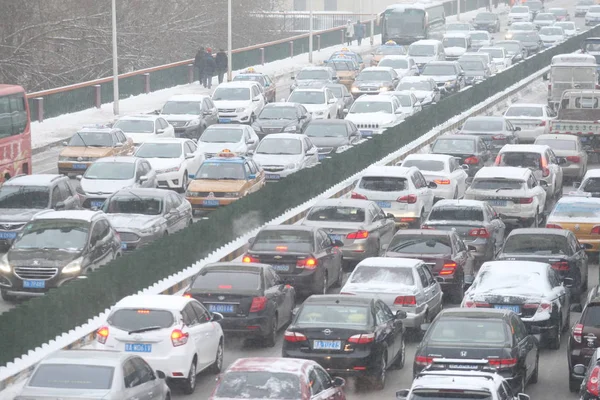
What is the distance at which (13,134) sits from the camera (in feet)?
122

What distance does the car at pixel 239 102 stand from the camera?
167 ft

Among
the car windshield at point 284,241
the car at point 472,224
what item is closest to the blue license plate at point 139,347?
the car windshield at point 284,241

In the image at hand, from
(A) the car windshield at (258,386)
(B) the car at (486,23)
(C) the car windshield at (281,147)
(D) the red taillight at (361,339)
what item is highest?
(A) the car windshield at (258,386)

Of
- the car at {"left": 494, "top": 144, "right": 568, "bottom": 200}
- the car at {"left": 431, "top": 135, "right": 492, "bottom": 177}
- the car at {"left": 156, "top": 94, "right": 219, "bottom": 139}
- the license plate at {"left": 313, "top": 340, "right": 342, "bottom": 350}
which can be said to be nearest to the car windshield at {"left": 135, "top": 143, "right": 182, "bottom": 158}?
the car at {"left": 431, "top": 135, "right": 492, "bottom": 177}

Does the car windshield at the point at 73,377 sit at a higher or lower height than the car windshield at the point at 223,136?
higher

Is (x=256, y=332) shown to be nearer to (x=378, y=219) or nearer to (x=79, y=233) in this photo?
(x=79, y=233)

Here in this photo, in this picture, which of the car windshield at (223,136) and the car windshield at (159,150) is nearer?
the car windshield at (159,150)

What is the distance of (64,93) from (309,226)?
93.6ft

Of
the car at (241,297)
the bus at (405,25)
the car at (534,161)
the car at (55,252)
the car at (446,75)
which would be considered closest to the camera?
the car at (241,297)

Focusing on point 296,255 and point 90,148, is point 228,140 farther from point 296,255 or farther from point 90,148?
point 296,255

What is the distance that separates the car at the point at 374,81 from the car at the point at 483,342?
1583 inches

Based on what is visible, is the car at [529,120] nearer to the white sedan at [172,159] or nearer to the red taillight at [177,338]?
the white sedan at [172,159]

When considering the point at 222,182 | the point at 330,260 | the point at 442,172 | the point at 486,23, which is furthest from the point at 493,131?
the point at 486,23

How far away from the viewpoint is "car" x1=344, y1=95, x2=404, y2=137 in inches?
1902
